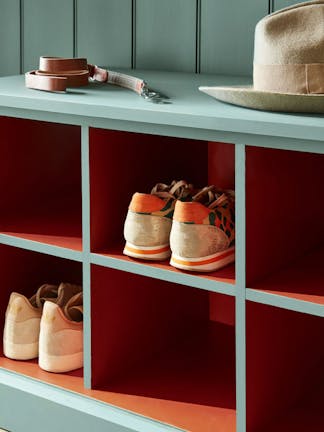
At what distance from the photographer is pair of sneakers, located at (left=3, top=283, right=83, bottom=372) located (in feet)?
6.50

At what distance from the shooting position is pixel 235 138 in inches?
62.3

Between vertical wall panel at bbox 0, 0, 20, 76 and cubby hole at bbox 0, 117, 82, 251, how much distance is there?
1.33ft

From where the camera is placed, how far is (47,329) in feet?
6.50

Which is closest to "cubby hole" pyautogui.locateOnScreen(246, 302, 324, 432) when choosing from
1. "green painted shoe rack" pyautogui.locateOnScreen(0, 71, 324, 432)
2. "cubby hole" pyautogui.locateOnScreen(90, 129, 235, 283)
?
"green painted shoe rack" pyautogui.locateOnScreen(0, 71, 324, 432)

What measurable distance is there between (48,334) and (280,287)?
1.90ft

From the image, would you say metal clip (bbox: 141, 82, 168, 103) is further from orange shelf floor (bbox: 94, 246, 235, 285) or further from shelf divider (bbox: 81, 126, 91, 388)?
orange shelf floor (bbox: 94, 246, 235, 285)

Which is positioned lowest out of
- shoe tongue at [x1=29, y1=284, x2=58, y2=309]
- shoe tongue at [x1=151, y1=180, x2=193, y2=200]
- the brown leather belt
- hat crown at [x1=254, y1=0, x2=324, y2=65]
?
shoe tongue at [x1=29, y1=284, x2=58, y2=309]

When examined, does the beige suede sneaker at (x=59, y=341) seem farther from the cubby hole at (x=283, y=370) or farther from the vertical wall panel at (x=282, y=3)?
the vertical wall panel at (x=282, y=3)

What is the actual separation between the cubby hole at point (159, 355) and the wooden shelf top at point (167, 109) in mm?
325

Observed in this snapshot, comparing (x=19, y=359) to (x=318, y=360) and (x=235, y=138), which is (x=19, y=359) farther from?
(x=235, y=138)

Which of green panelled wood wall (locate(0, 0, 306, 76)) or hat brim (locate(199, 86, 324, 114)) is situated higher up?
green panelled wood wall (locate(0, 0, 306, 76))

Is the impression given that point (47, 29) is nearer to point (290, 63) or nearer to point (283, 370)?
point (290, 63)

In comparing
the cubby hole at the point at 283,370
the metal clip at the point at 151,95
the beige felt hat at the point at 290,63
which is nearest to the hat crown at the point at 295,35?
the beige felt hat at the point at 290,63

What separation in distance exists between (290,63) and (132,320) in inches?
27.2
